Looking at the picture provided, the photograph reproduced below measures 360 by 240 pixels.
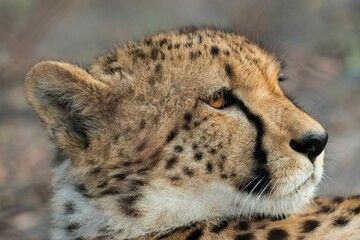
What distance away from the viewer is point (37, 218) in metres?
4.50

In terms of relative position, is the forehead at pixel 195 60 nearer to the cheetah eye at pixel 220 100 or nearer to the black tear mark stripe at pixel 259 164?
the cheetah eye at pixel 220 100

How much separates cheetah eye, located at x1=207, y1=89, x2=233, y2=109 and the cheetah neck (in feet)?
0.84

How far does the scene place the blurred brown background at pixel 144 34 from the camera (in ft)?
15.1

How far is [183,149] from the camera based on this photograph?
285 centimetres

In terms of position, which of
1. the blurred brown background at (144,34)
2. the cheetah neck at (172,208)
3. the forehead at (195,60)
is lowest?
the cheetah neck at (172,208)

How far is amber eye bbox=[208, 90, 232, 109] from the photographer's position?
2.91 m

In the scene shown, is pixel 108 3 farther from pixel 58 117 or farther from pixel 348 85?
pixel 58 117

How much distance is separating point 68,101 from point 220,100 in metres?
0.50

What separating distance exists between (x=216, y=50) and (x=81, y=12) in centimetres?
448

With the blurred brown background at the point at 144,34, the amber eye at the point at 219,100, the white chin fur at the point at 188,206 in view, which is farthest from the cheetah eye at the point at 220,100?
the blurred brown background at the point at 144,34

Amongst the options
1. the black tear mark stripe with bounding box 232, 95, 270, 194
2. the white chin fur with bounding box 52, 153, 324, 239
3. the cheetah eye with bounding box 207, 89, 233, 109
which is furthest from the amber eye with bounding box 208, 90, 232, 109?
the white chin fur with bounding box 52, 153, 324, 239

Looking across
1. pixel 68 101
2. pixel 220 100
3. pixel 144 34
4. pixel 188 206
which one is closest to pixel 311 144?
pixel 220 100

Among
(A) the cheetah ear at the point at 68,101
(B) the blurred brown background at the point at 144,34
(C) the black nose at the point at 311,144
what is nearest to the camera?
(C) the black nose at the point at 311,144

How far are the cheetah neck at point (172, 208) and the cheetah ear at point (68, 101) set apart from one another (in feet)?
0.51
